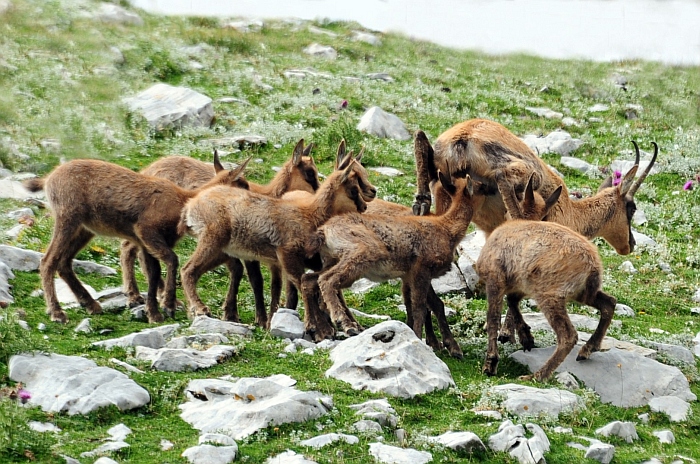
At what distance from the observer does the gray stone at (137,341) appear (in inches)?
389

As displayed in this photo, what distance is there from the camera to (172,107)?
19719 millimetres

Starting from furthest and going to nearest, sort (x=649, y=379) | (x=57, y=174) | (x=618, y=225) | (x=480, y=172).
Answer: (x=618, y=225), (x=480, y=172), (x=57, y=174), (x=649, y=379)

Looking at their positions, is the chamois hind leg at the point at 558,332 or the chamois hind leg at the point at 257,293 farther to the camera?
the chamois hind leg at the point at 257,293

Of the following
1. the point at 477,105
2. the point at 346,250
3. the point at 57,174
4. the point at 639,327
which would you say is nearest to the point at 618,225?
the point at 639,327

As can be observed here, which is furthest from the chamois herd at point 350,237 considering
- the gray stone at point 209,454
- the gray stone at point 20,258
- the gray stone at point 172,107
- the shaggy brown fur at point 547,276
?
the gray stone at point 172,107

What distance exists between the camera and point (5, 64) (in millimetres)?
20828

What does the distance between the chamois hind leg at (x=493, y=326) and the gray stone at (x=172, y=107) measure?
10.2 metres

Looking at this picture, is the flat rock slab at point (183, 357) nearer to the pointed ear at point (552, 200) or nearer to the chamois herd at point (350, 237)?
the chamois herd at point (350, 237)

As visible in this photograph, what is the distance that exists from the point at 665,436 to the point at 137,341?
5323 millimetres

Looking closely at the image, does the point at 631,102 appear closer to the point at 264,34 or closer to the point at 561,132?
the point at 561,132

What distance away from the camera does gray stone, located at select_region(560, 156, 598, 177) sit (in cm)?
1968

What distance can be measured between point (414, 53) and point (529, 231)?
68.2 ft

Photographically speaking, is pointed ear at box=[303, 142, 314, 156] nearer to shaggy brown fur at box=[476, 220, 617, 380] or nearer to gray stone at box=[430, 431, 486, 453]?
shaggy brown fur at box=[476, 220, 617, 380]

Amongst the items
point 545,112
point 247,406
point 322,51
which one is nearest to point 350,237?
point 247,406
